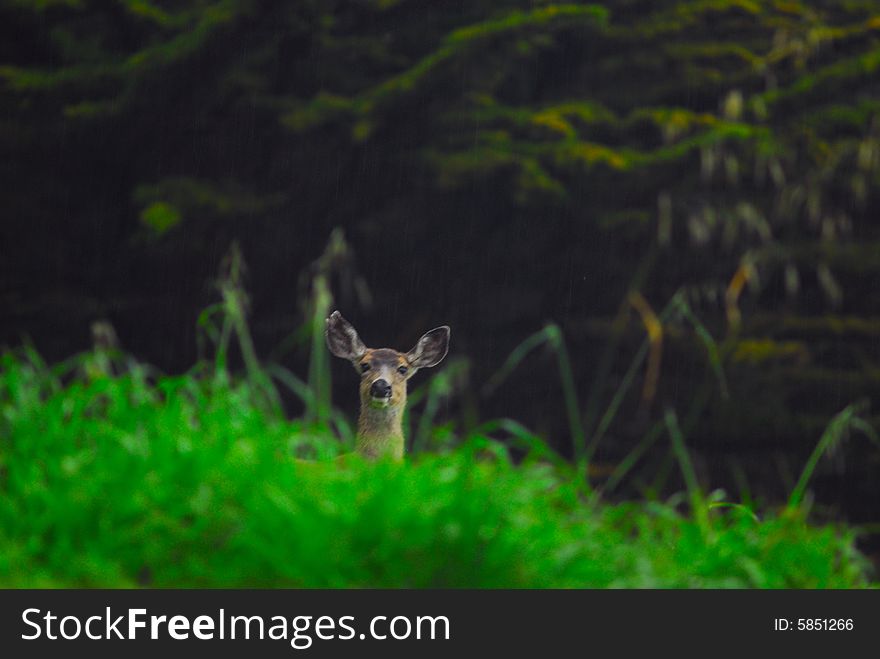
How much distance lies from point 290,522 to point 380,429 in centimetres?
179

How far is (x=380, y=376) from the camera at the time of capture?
183 inches

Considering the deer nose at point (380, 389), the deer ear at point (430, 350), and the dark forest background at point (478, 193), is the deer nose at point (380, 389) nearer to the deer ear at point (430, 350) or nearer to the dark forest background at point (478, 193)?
the deer ear at point (430, 350)

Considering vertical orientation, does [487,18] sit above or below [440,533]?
above

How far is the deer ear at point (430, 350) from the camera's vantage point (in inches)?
188

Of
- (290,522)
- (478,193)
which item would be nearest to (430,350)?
(290,522)

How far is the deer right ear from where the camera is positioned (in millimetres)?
4616

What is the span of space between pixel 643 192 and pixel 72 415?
5.76 m

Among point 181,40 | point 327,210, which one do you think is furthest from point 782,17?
point 181,40

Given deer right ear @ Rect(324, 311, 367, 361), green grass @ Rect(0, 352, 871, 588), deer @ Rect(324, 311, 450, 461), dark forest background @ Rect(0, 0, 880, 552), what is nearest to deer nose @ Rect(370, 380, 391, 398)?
deer @ Rect(324, 311, 450, 461)

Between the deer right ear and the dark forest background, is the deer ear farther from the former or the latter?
the dark forest background

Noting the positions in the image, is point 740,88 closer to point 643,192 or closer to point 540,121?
point 643,192

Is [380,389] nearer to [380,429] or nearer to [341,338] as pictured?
[380,429]

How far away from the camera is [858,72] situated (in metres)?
8.23

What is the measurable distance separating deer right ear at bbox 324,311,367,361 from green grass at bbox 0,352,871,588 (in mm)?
1033
